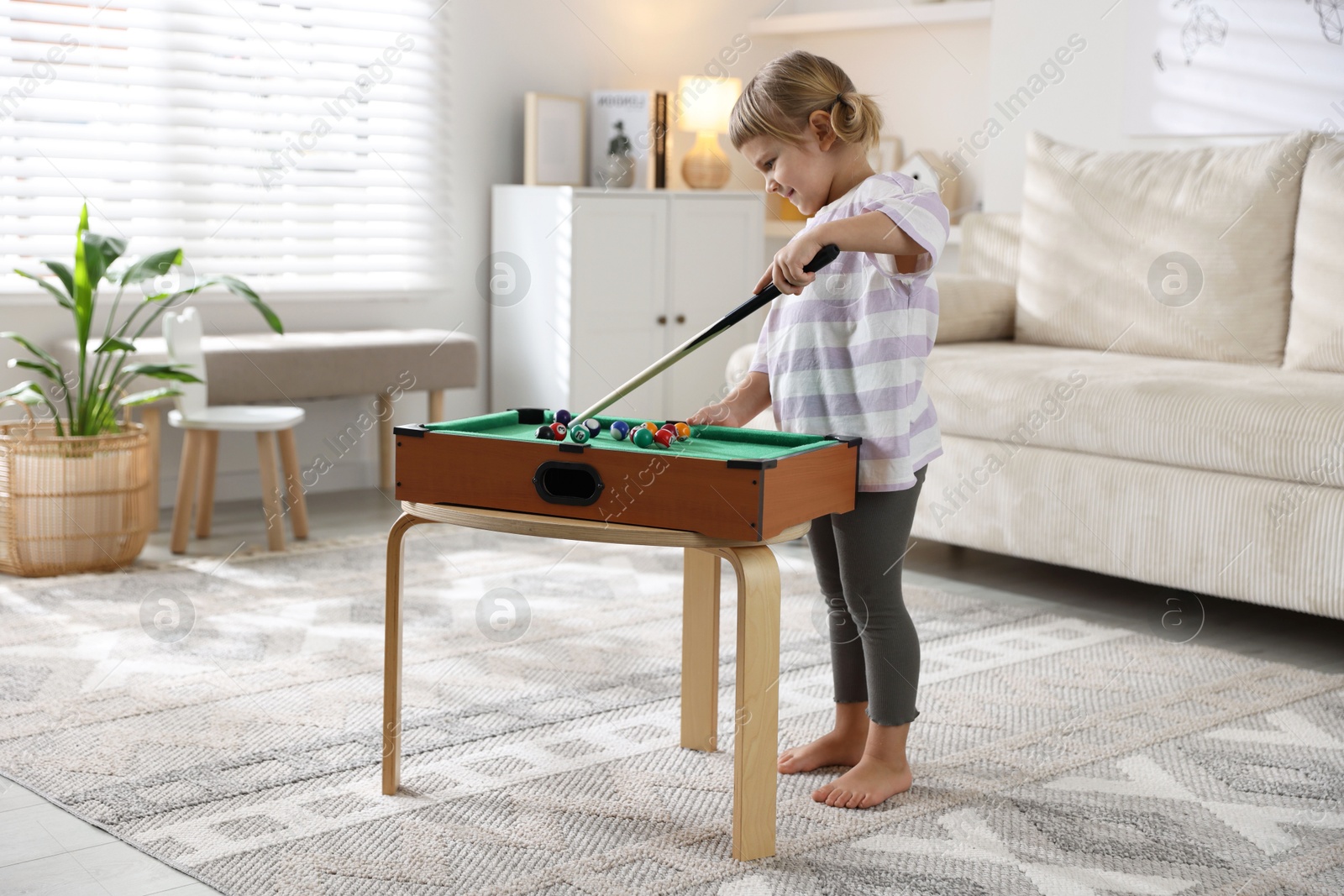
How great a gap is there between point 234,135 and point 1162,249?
248 cm

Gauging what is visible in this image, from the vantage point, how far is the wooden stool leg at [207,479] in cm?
331

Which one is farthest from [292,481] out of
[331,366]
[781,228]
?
[781,228]

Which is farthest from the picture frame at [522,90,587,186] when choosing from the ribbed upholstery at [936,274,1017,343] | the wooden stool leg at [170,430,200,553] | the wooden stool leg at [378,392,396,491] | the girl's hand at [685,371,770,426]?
the girl's hand at [685,371,770,426]

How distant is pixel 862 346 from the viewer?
1.76 metres

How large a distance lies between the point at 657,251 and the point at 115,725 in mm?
2588

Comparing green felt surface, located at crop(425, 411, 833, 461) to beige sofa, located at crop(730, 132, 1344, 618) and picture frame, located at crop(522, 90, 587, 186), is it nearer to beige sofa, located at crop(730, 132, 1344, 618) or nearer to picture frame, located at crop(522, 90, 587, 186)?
beige sofa, located at crop(730, 132, 1344, 618)

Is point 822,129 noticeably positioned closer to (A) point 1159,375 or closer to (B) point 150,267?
(A) point 1159,375

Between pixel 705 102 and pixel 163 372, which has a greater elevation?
pixel 705 102

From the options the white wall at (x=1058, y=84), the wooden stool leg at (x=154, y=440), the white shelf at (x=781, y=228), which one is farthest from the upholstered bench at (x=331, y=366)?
the white wall at (x=1058, y=84)

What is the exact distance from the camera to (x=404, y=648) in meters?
2.52

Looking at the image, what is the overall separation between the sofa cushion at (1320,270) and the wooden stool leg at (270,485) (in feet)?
7.60

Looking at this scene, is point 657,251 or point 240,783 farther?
point 657,251

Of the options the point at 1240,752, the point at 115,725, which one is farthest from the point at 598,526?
the point at 1240,752

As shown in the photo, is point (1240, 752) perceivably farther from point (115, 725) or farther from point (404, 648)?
point (115, 725)
